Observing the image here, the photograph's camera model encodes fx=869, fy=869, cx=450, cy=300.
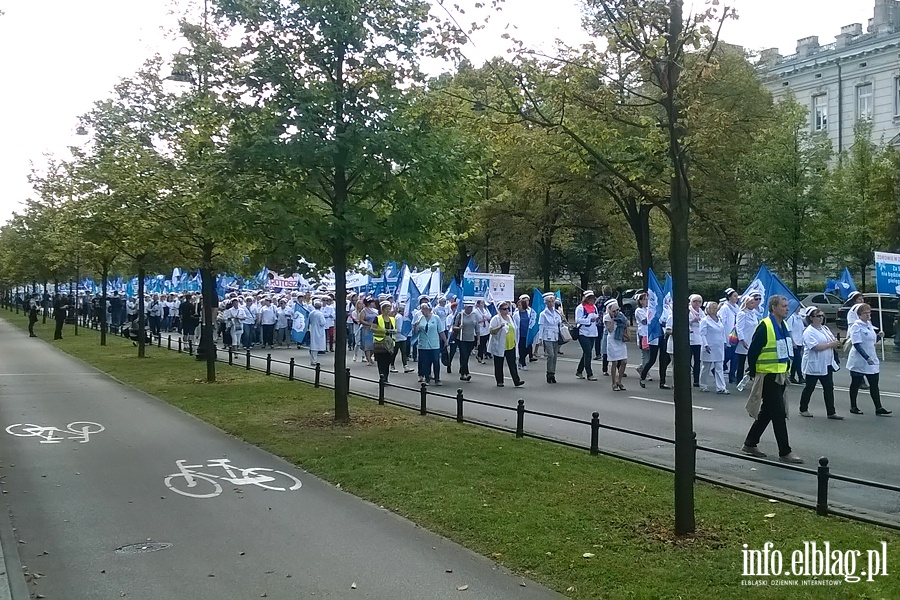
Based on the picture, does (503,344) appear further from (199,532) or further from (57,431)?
(199,532)

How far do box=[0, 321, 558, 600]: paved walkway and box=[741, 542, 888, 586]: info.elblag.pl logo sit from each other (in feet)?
5.04

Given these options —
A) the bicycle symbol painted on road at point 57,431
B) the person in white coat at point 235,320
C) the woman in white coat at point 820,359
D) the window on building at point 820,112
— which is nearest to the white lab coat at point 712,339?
the woman in white coat at point 820,359

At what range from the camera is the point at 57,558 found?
679 centimetres

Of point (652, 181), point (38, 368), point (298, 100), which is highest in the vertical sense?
point (298, 100)

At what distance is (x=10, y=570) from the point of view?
637cm

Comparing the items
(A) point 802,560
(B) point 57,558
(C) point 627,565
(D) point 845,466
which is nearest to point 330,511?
(B) point 57,558

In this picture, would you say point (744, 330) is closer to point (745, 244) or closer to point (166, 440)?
point (166, 440)

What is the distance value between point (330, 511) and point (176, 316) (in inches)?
1471

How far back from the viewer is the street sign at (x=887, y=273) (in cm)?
2339

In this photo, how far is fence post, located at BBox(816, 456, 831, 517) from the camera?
24.2ft

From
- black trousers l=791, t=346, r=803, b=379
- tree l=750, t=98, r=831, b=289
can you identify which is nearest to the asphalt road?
black trousers l=791, t=346, r=803, b=379

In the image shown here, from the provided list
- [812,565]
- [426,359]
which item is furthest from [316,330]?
[812,565]

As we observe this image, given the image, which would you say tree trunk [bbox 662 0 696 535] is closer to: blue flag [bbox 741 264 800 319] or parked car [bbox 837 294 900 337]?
blue flag [bbox 741 264 800 319]

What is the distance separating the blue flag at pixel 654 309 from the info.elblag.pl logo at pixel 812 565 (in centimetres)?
1165
